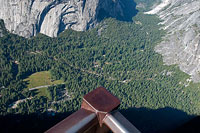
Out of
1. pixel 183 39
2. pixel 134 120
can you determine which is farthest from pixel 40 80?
pixel 183 39

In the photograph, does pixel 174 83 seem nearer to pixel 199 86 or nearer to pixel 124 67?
pixel 199 86

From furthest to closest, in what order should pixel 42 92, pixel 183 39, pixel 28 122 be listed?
pixel 183 39 < pixel 42 92 < pixel 28 122

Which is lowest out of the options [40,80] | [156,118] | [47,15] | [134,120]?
[156,118]

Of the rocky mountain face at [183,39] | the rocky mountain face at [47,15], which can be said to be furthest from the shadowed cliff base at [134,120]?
the rocky mountain face at [47,15]

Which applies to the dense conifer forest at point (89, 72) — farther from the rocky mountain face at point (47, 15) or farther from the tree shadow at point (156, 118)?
the rocky mountain face at point (47, 15)

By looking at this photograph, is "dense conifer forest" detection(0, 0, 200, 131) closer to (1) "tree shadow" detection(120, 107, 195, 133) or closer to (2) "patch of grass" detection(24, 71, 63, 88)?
(2) "patch of grass" detection(24, 71, 63, 88)

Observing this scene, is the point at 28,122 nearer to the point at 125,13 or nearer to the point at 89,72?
the point at 89,72

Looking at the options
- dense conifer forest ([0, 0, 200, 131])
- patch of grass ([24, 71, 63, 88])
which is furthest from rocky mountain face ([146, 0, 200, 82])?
patch of grass ([24, 71, 63, 88])

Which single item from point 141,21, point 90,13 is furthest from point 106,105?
point 141,21
